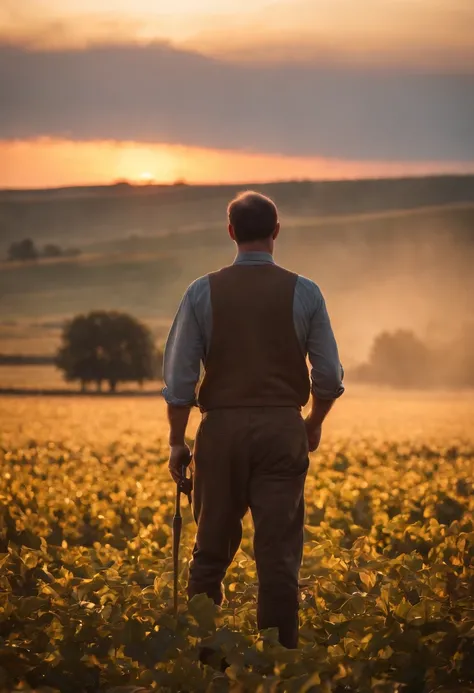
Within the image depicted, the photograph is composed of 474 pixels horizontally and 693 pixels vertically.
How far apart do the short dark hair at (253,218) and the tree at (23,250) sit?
4220 centimetres

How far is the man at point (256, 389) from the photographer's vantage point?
469 cm

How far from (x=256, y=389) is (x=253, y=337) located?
0.72 feet

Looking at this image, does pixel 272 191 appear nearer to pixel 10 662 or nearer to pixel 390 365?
pixel 390 365

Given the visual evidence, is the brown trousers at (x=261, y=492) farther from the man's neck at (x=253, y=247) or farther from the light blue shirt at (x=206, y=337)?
the man's neck at (x=253, y=247)

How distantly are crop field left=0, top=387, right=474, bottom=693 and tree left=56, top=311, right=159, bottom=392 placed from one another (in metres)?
32.5

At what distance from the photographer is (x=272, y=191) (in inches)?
1865

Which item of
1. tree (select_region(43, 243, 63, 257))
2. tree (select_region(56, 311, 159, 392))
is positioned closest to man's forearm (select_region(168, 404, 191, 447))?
tree (select_region(56, 311, 159, 392))

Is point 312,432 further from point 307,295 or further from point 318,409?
point 307,295

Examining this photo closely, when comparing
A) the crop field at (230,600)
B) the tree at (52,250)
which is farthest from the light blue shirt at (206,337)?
the tree at (52,250)

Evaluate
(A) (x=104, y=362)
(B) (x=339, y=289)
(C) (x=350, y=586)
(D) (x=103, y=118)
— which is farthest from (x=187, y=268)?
(C) (x=350, y=586)

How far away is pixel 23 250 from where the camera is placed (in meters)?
47.5

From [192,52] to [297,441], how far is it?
24.5m

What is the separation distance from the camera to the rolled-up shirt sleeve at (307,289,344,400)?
478 centimetres

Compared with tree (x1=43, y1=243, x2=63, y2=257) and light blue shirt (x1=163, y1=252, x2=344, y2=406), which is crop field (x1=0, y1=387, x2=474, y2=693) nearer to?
light blue shirt (x1=163, y1=252, x2=344, y2=406)
